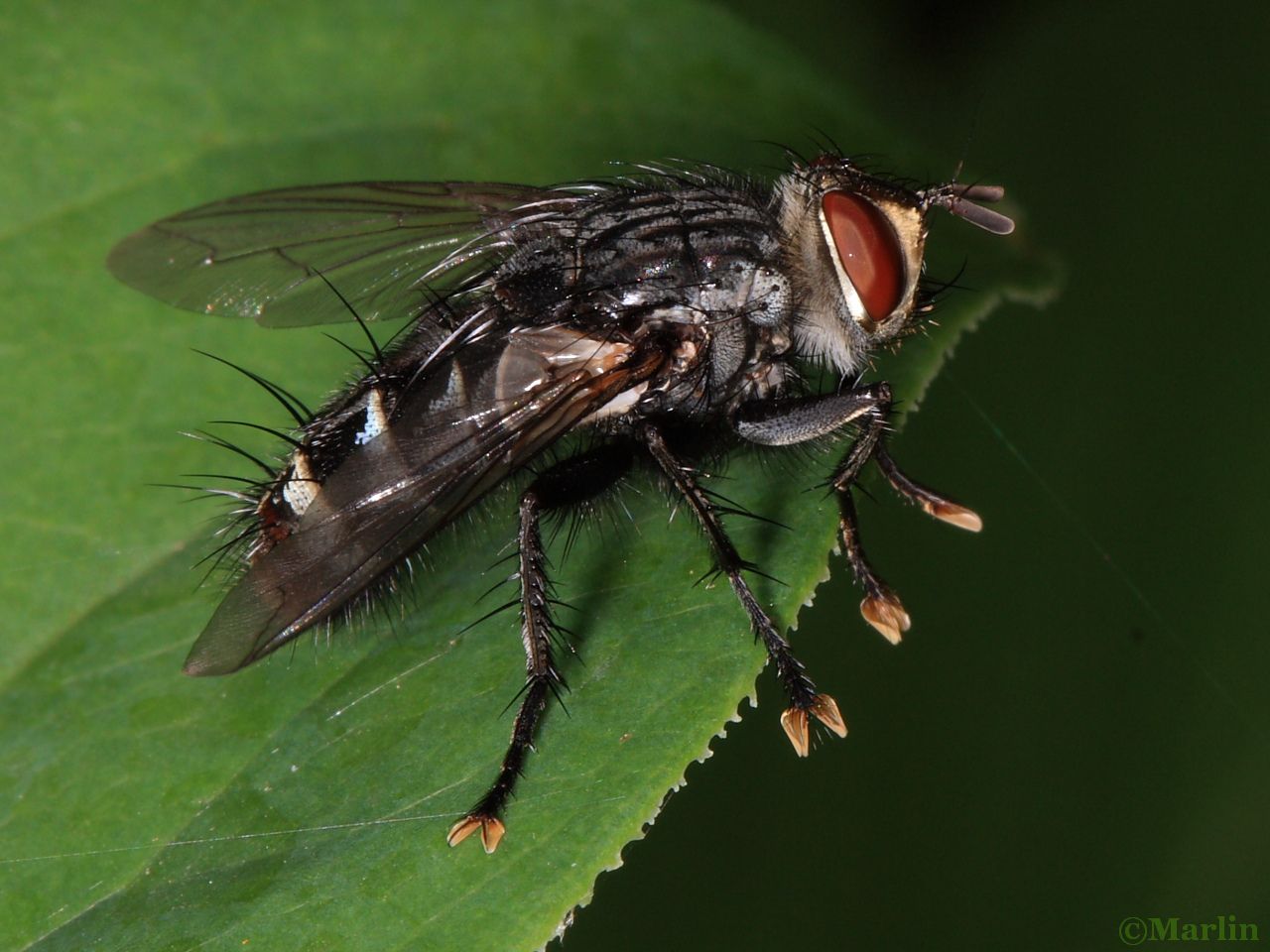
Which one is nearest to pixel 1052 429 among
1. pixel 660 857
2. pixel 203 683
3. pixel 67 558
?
pixel 660 857

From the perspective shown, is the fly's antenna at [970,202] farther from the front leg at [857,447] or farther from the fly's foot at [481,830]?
the fly's foot at [481,830]

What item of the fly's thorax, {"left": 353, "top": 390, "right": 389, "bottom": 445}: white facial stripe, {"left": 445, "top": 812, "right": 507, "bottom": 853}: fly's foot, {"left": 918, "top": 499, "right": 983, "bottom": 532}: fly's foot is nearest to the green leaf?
{"left": 445, "top": 812, "right": 507, "bottom": 853}: fly's foot

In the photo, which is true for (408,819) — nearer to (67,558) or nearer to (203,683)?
(203,683)

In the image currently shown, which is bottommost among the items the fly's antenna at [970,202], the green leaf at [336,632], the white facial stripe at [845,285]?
the green leaf at [336,632]

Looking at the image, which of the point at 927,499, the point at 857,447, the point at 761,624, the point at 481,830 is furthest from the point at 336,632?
the point at 927,499

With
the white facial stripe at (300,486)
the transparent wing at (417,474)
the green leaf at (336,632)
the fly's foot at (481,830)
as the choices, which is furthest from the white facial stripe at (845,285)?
the fly's foot at (481,830)

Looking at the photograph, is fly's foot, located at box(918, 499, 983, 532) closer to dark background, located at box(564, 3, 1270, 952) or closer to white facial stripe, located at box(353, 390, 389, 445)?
dark background, located at box(564, 3, 1270, 952)
